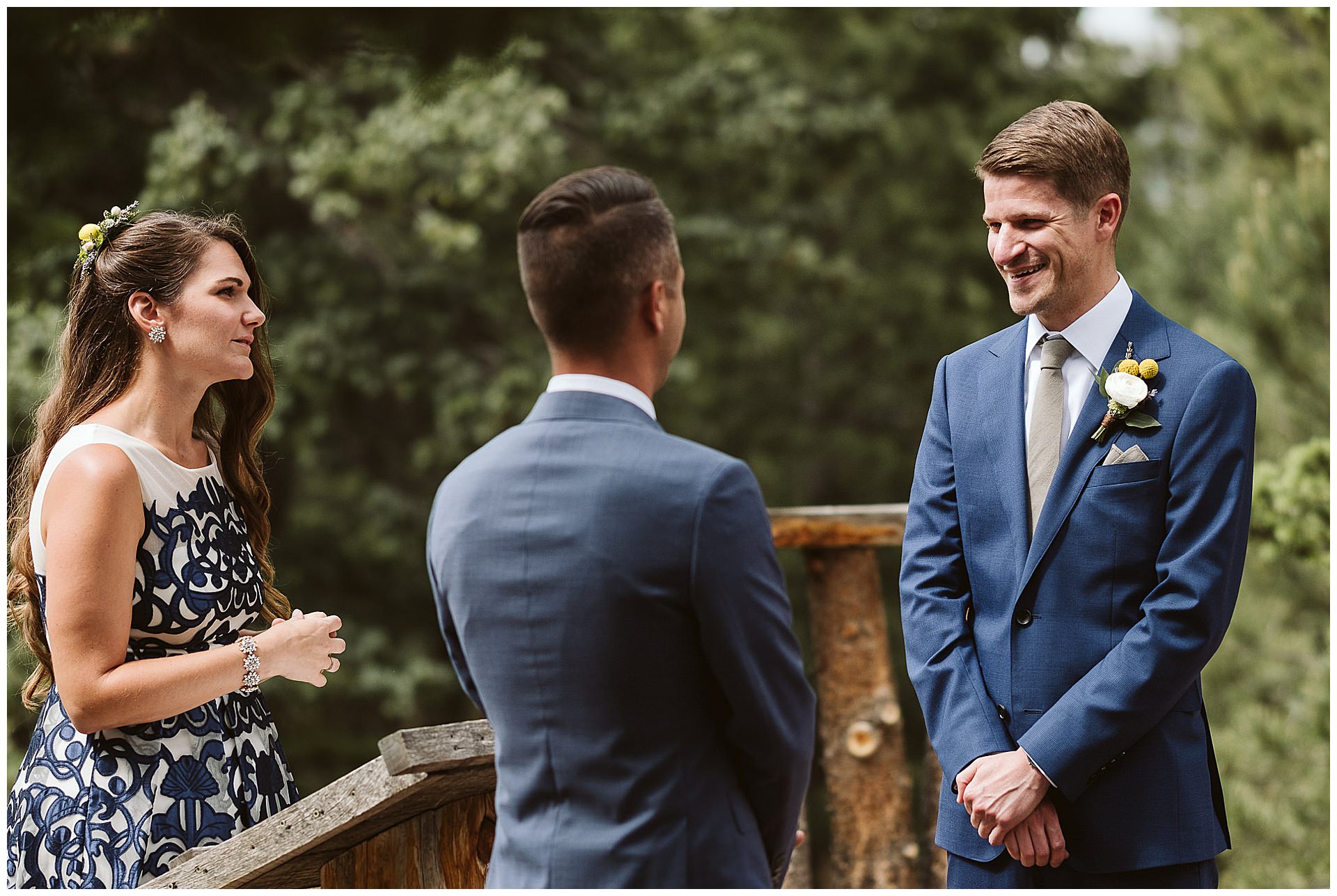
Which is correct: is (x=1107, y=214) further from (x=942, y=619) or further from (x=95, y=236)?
(x=95, y=236)

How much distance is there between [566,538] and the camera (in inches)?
58.9

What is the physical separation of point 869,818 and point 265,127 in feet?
19.7

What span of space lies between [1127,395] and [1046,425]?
0.17 meters

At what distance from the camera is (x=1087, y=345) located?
214 centimetres

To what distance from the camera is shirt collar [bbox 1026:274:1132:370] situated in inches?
83.9

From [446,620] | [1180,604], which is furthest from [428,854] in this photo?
[1180,604]

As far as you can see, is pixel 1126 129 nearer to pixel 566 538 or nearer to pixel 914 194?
pixel 914 194

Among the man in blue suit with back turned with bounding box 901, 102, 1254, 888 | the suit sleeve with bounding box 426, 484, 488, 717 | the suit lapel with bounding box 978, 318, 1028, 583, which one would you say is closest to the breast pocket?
the man in blue suit with back turned with bounding box 901, 102, 1254, 888

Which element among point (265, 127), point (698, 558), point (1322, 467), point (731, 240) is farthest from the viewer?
point (731, 240)

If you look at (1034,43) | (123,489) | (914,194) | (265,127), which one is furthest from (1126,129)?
(123,489)

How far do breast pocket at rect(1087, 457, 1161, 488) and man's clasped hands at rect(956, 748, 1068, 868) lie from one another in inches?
17.9

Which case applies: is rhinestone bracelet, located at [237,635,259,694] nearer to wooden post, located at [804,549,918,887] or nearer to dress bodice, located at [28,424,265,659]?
dress bodice, located at [28,424,265,659]

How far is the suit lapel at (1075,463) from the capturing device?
80.4 inches

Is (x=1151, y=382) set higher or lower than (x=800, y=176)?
lower
